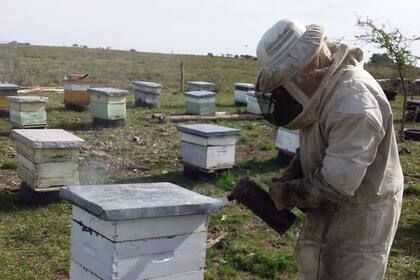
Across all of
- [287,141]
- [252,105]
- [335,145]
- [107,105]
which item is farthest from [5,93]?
[335,145]

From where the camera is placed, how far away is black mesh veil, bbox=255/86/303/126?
2.44 m

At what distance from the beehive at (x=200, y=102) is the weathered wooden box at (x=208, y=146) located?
5.25 meters

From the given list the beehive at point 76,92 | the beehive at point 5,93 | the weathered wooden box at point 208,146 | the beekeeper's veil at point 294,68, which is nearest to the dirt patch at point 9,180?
the weathered wooden box at point 208,146

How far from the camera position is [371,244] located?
8.30ft

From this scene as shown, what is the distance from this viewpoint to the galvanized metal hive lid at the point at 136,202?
7.83 feet

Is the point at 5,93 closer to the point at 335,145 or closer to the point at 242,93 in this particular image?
the point at 242,93

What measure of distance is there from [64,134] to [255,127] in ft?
19.5

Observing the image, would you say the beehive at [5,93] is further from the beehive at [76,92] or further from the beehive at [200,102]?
the beehive at [200,102]

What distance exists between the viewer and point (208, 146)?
22.4 ft

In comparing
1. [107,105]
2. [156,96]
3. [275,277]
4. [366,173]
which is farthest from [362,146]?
[156,96]

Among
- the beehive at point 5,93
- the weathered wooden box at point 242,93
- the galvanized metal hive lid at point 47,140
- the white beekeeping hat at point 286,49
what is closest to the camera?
the white beekeeping hat at point 286,49

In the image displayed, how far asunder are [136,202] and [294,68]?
93cm

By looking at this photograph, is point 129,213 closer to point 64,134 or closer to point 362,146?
point 362,146

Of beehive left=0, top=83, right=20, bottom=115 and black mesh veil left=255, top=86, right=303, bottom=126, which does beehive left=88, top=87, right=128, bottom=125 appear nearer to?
beehive left=0, top=83, right=20, bottom=115
